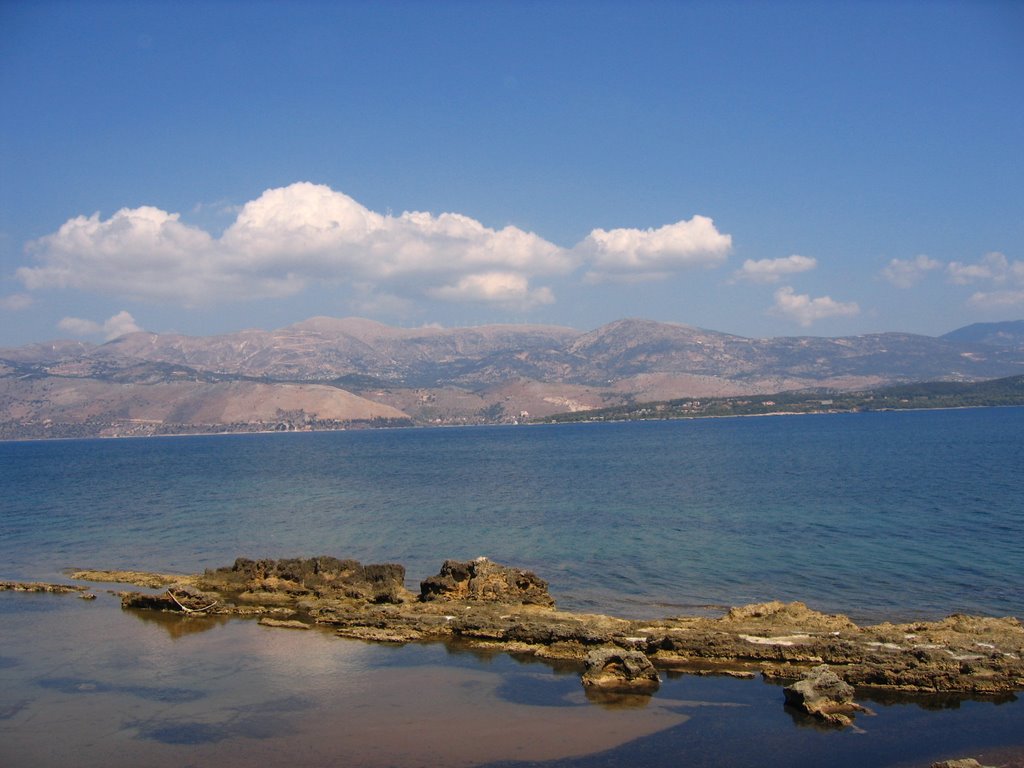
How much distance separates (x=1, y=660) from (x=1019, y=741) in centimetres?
3323

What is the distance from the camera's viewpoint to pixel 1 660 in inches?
1107

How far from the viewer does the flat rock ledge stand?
2383 centimetres

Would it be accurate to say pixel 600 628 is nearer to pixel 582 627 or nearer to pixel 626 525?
pixel 582 627

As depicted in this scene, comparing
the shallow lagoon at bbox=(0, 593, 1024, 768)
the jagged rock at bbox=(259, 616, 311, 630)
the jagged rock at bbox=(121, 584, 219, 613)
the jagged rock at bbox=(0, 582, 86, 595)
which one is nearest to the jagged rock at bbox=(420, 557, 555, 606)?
the shallow lagoon at bbox=(0, 593, 1024, 768)

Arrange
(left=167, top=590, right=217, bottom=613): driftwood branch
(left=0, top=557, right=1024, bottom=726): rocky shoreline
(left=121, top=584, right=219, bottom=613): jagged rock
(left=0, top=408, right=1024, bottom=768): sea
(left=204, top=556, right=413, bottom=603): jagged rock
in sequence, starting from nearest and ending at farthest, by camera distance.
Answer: (left=0, top=408, right=1024, bottom=768): sea, (left=0, top=557, right=1024, bottom=726): rocky shoreline, (left=167, top=590, right=217, bottom=613): driftwood branch, (left=121, top=584, right=219, bottom=613): jagged rock, (left=204, top=556, right=413, bottom=603): jagged rock

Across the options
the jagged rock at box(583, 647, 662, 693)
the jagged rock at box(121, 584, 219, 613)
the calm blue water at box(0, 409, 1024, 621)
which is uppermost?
the jagged rock at box(583, 647, 662, 693)

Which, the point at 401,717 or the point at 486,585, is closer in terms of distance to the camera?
the point at 401,717

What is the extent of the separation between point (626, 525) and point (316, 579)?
26.6 meters

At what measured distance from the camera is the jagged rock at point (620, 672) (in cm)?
2412

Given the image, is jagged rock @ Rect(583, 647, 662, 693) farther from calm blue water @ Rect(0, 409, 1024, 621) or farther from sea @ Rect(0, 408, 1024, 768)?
calm blue water @ Rect(0, 409, 1024, 621)

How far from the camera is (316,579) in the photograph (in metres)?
37.9

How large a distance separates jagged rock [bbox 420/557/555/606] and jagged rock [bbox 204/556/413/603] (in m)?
1.84

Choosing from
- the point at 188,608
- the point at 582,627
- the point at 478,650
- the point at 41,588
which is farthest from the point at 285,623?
the point at 41,588

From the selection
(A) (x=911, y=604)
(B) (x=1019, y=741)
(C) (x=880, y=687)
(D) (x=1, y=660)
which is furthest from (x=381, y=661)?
(A) (x=911, y=604)
